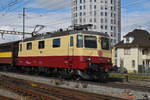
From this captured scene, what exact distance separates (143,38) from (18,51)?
95.3 feet

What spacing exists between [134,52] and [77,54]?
2894 centimetres

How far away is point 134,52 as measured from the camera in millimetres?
42531

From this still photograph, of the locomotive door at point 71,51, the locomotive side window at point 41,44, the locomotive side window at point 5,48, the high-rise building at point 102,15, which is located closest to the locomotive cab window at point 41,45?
the locomotive side window at point 41,44

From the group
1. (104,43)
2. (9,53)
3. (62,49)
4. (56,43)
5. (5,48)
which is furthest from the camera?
(5,48)

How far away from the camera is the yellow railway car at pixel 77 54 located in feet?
51.0

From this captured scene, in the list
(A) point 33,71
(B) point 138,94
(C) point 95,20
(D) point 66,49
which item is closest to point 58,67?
(D) point 66,49

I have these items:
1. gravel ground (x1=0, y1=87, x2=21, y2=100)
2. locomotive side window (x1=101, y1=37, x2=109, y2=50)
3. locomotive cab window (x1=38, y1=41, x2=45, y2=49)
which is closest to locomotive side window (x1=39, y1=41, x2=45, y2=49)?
locomotive cab window (x1=38, y1=41, x2=45, y2=49)

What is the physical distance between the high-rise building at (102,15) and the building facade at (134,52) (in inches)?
1756

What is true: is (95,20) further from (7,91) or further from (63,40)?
(7,91)

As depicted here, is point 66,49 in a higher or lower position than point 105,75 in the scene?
higher

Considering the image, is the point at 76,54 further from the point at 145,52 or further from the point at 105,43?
the point at 145,52

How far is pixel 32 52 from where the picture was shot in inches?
797

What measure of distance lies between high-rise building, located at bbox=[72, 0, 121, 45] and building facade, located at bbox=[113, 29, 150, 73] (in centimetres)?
4460

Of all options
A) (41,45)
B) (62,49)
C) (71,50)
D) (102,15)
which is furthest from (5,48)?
(102,15)
